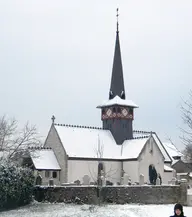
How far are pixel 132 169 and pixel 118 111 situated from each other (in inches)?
336

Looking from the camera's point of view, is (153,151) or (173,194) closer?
(173,194)

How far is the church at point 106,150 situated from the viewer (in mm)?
50844

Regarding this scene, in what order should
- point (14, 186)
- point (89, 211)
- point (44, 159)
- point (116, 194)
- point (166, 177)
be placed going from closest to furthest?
point (89, 211) < point (14, 186) < point (116, 194) < point (44, 159) < point (166, 177)

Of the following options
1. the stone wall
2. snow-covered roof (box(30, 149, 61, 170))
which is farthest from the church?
the stone wall

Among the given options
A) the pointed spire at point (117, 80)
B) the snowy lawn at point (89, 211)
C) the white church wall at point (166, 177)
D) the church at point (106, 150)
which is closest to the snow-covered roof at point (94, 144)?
the church at point (106, 150)

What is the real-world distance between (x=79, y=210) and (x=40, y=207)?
3277 millimetres

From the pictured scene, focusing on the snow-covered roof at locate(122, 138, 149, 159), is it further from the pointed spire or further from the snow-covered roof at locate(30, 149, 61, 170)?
the snow-covered roof at locate(30, 149, 61, 170)

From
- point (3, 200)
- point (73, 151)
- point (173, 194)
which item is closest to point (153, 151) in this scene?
point (73, 151)

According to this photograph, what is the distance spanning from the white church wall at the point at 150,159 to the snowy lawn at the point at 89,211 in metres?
19.3

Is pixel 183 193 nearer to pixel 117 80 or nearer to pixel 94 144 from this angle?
pixel 94 144

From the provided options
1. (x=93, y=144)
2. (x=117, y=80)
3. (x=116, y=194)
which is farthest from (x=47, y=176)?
(x=117, y=80)

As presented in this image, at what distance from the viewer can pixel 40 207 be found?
3164 centimetres

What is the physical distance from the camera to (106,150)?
54.7m

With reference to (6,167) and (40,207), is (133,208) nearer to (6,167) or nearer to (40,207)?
(40,207)
